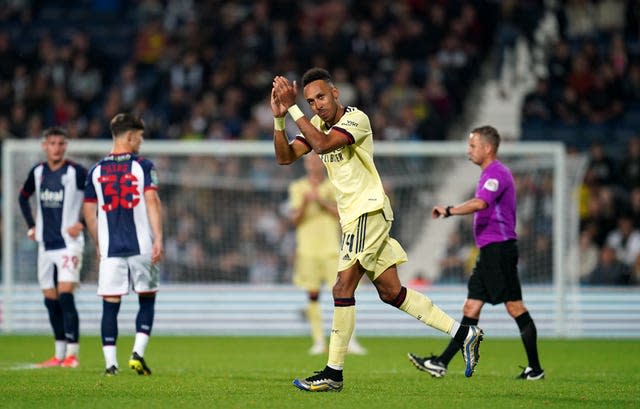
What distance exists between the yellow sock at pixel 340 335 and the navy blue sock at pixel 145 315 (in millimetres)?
2311

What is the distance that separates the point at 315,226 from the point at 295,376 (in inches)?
164

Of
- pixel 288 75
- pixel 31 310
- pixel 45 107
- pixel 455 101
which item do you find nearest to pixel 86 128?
pixel 45 107

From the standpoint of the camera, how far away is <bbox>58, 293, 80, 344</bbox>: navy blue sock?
37.4 ft

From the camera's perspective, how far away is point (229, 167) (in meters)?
18.2

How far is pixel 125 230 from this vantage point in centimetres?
1032

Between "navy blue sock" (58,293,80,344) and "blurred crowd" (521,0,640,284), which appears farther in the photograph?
"blurred crowd" (521,0,640,284)

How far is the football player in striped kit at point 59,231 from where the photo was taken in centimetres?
1151

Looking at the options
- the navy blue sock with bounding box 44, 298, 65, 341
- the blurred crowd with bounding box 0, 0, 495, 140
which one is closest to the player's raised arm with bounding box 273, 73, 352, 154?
the navy blue sock with bounding box 44, 298, 65, 341

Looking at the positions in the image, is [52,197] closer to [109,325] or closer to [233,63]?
[109,325]

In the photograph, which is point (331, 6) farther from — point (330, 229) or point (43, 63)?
point (330, 229)

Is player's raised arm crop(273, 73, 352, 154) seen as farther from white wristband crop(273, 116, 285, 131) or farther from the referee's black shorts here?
the referee's black shorts

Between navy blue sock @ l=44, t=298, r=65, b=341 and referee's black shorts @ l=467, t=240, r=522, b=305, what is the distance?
4193 millimetres

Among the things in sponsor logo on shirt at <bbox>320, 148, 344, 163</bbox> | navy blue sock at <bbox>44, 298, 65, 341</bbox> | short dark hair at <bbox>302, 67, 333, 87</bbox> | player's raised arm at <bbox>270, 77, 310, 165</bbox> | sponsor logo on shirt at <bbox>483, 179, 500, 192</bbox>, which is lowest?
navy blue sock at <bbox>44, 298, 65, 341</bbox>

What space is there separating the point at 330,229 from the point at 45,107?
970 centimetres
